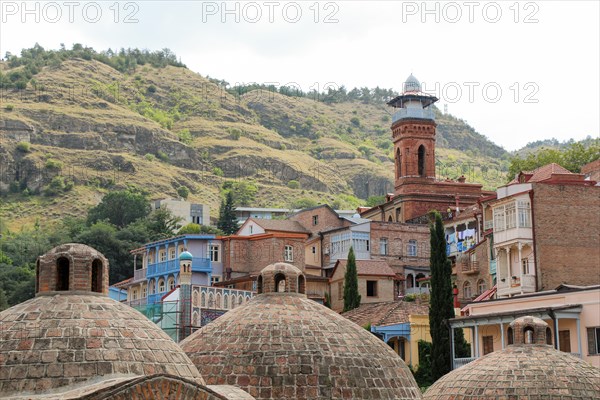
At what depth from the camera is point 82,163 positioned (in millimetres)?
140625

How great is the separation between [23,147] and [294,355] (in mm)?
121805

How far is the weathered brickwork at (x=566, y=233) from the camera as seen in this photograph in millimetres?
54688

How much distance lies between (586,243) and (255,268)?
26299 millimetres

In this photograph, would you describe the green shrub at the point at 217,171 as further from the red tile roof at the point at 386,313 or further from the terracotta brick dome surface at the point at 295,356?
the terracotta brick dome surface at the point at 295,356

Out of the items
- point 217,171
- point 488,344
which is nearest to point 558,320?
point 488,344

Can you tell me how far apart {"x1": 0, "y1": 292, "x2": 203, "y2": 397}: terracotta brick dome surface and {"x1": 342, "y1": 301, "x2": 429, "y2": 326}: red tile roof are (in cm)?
3972

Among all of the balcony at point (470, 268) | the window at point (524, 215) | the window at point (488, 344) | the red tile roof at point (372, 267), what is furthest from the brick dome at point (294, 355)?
the red tile roof at point (372, 267)

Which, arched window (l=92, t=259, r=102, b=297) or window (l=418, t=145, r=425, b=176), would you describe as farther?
window (l=418, t=145, r=425, b=176)

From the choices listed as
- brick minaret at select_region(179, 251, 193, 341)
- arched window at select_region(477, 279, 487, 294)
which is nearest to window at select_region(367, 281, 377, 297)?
arched window at select_region(477, 279, 487, 294)

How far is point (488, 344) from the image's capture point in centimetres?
4700

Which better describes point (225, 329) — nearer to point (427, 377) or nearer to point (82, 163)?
point (427, 377)

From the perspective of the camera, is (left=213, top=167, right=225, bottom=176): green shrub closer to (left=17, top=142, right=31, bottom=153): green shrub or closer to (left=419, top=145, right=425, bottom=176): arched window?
(left=17, top=142, right=31, bottom=153): green shrub

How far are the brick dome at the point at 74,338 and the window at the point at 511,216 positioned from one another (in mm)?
41990

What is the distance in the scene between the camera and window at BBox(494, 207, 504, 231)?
58.6 m
